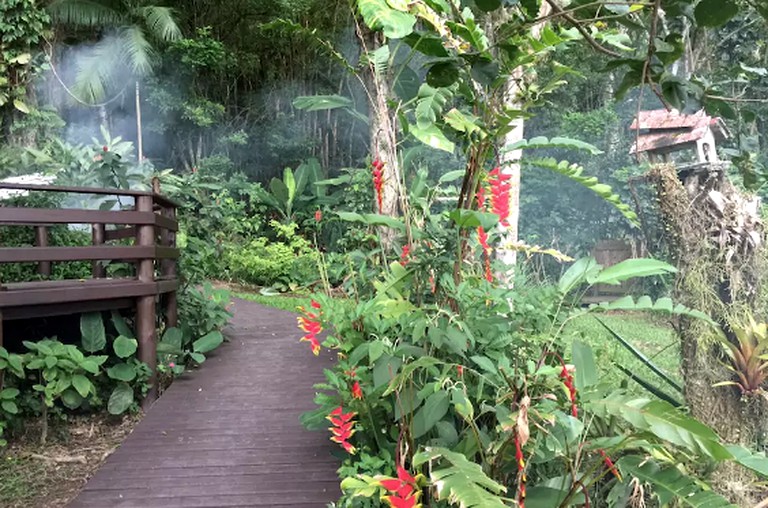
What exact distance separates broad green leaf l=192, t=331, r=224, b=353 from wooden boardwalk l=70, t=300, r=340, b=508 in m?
0.11

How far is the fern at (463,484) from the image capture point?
1.48 metres

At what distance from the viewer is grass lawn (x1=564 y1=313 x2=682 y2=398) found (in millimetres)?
3326

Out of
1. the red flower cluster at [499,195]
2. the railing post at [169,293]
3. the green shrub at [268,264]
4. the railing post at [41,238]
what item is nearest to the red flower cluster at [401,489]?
the red flower cluster at [499,195]

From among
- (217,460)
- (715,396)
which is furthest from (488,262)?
Result: (217,460)

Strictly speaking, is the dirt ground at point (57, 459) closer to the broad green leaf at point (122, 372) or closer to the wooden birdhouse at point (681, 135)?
the broad green leaf at point (122, 372)

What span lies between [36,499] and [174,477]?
2.14ft

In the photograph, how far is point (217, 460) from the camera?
3.21 m

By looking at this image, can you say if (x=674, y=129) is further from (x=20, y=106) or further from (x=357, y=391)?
(x=20, y=106)

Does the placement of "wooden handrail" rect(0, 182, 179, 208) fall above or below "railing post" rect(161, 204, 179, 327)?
above

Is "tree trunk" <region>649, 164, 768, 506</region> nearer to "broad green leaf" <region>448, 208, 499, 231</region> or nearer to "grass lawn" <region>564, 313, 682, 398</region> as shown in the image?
"grass lawn" <region>564, 313, 682, 398</region>

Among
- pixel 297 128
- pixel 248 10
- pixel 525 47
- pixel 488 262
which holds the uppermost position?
pixel 248 10

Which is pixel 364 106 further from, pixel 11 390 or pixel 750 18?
pixel 750 18

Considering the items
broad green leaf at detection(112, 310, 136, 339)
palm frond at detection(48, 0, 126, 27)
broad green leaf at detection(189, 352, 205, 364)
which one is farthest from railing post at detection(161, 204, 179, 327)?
palm frond at detection(48, 0, 126, 27)

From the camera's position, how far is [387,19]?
1.03m
